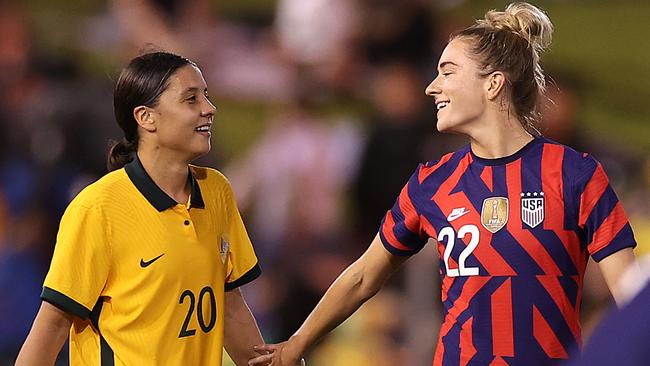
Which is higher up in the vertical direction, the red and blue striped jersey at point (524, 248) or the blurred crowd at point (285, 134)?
the red and blue striped jersey at point (524, 248)

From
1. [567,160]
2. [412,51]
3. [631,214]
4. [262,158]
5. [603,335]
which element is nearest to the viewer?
[603,335]

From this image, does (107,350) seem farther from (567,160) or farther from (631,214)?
(631,214)

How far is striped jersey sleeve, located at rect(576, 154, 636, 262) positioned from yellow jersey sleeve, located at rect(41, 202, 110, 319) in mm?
1263

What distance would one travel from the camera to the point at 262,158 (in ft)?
25.3

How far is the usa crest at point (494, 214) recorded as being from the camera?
2967mm

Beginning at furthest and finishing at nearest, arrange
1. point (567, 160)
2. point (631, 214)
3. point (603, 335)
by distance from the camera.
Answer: point (631, 214) < point (567, 160) < point (603, 335)

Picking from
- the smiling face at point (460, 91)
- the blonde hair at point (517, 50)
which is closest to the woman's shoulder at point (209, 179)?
the smiling face at point (460, 91)

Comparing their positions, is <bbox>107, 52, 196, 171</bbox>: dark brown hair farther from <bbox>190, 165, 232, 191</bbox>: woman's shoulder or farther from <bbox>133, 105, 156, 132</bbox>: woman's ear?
<bbox>190, 165, 232, 191</bbox>: woman's shoulder

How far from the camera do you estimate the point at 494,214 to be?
2982mm

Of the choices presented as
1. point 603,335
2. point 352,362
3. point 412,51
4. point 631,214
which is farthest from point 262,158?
point 603,335

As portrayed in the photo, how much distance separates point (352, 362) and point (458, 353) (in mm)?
3436

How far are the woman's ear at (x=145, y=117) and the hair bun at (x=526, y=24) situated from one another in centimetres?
98

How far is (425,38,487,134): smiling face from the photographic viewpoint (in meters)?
3.12

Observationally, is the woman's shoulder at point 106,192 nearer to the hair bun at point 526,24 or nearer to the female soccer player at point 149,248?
the female soccer player at point 149,248
